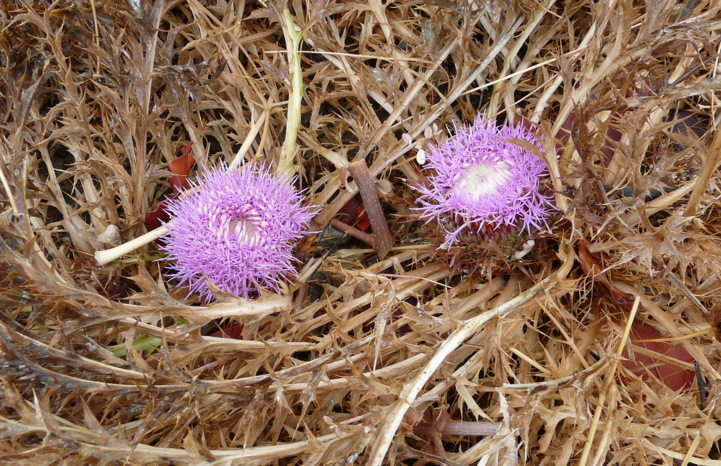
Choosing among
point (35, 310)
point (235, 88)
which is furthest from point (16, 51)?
point (35, 310)

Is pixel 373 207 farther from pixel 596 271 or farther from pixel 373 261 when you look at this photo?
pixel 596 271

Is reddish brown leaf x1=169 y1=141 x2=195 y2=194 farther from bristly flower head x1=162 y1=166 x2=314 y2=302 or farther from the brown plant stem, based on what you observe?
the brown plant stem

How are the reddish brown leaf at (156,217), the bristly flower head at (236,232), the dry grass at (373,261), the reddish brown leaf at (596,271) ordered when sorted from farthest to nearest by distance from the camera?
the reddish brown leaf at (156,217) < the bristly flower head at (236,232) < the reddish brown leaf at (596,271) < the dry grass at (373,261)

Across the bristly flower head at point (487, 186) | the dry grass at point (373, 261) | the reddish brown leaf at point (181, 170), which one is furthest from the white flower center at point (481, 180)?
the reddish brown leaf at point (181, 170)

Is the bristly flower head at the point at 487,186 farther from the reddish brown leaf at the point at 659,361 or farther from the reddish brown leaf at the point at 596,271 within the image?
the reddish brown leaf at the point at 659,361

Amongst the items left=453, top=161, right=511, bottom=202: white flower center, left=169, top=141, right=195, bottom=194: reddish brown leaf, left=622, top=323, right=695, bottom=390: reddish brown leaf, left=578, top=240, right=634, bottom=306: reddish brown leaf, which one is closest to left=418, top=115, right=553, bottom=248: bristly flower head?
left=453, top=161, right=511, bottom=202: white flower center
